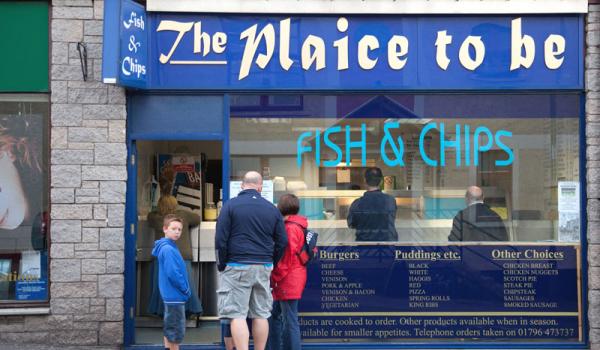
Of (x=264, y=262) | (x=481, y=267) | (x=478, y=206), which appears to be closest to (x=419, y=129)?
(x=478, y=206)

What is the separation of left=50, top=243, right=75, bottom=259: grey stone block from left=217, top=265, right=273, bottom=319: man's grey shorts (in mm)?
1876

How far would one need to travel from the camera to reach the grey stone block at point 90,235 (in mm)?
7934

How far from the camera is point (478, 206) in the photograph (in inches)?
322

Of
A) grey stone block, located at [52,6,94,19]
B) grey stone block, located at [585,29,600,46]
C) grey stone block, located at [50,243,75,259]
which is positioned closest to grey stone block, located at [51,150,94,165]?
grey stone block, located at [50,243,75,259]

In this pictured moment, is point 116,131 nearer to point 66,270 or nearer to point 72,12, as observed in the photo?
point 72,12

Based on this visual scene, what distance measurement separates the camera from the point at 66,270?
7.92m

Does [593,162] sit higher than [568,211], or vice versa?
[593,162]

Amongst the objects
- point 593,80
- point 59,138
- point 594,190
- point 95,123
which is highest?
point 593,80

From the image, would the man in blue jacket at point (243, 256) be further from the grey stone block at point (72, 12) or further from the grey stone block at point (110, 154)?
the grey stone block at point (72, 12)

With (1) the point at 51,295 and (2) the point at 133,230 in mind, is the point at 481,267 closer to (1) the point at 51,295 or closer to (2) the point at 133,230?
(2) the point at 133,230

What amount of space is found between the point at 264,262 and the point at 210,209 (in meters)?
2.98

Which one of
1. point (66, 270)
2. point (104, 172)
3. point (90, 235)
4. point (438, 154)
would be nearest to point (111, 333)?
point (66, 270)

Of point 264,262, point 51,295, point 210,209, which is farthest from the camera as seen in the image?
point 210,209

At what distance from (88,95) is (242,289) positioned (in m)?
2.71
